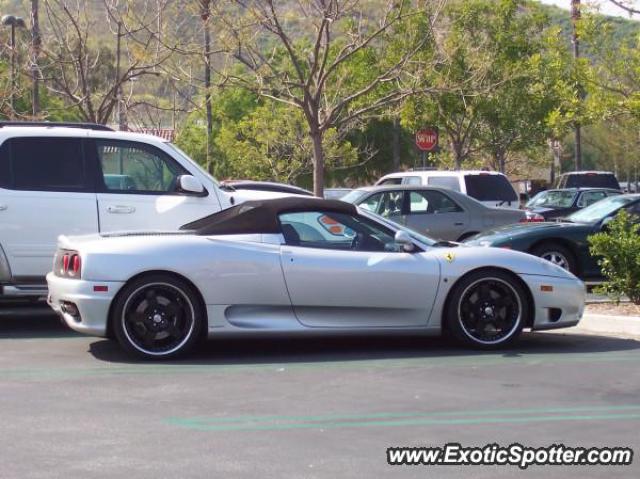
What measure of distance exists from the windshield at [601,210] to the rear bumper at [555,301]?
21.1ft

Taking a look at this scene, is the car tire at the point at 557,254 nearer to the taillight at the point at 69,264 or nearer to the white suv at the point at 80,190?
the white suv at the point at 80,190

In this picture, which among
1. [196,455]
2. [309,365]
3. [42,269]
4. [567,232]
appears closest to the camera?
[196,455]

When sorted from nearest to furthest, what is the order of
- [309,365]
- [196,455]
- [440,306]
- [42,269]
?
[196,455] < [309,365] < [440,306] < [42,269]

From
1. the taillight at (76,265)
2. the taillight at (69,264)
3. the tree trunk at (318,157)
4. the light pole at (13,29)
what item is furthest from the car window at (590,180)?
the taillight at (76,265)

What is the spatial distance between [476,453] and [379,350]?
11.4 feet

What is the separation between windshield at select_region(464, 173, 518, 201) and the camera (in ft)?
67.3

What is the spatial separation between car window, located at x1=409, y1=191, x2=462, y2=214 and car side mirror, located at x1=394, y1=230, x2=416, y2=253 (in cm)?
821

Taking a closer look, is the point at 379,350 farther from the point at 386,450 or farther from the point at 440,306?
the point at 386,450

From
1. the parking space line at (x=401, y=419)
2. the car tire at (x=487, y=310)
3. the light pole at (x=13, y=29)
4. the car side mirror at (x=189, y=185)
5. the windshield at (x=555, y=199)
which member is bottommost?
the parking space line at (x=401, y=419)

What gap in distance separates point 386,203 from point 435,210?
823 mm

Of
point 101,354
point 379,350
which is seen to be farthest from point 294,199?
point 101,354

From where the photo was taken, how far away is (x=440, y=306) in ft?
29.7

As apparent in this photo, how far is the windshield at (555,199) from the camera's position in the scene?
26.3 metres

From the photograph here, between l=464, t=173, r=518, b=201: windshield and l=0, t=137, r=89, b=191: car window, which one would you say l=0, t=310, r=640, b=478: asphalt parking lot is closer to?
l=0, t=137, r=89, b=191: car window
